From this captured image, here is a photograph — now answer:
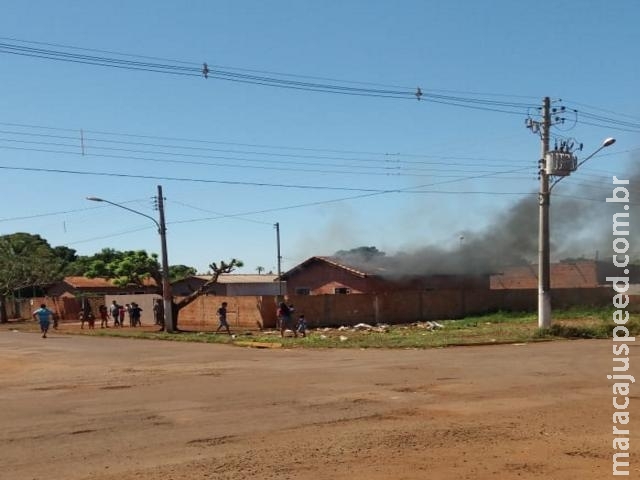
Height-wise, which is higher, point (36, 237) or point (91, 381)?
point (36, 237)

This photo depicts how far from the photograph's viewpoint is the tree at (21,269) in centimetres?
5281

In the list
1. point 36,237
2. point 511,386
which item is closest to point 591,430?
point 511,386

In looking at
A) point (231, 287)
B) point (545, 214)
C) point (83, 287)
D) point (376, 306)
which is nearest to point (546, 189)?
point (545, 214)

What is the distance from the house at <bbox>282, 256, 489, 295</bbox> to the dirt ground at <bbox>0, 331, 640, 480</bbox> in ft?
85.1

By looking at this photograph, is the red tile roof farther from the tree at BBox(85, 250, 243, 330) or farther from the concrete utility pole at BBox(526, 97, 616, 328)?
the concrete utility pole at BBox(526, 97, 616, 328)

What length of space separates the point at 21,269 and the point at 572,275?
46.7 m

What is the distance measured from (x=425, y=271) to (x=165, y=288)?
18472 mm

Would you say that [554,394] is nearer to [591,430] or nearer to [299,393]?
[591,430]

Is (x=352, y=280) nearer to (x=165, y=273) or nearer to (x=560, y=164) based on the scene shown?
(x=165, y=273)

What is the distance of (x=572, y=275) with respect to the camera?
64.4 m

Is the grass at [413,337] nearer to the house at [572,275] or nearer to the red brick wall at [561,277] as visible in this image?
the red brick wall at [561,277]

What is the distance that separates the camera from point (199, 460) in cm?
745

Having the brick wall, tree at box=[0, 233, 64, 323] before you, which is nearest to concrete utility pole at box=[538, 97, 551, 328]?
the brick wall

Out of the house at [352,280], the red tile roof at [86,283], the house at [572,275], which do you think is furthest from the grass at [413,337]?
the red tile roof at [86,283]
